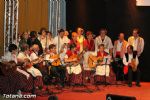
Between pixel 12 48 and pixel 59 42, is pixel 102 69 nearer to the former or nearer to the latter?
pixel 59 42

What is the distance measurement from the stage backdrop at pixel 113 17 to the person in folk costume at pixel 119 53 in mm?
757

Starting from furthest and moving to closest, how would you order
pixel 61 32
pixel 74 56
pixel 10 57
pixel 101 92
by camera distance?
→ 1. pixel 61 32
2. pixel 74 56
3. pixel 101 92
4. pixel 10 57

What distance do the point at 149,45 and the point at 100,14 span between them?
1.97 metres

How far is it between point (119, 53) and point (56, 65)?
2.83 meters

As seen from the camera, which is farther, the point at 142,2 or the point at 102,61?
the point at 142,2

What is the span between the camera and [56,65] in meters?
10.5

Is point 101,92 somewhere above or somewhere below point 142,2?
below

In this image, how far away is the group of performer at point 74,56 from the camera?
368 inches

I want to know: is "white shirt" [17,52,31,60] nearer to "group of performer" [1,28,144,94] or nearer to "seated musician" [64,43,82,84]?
"group of performer" [1,28,144,94]

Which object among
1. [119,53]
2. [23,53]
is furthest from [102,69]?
[23,53]

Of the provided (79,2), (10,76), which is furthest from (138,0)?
(10,76)

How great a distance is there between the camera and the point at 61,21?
13.9 m

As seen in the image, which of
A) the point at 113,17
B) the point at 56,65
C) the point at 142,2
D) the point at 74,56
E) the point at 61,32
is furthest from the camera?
the point at 113,17

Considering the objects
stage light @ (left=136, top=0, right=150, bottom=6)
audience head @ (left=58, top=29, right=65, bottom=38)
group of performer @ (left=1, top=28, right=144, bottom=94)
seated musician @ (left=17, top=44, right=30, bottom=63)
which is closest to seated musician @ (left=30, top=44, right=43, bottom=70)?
group of performer @ (left=1, top=28, right=144, bottom=94)
